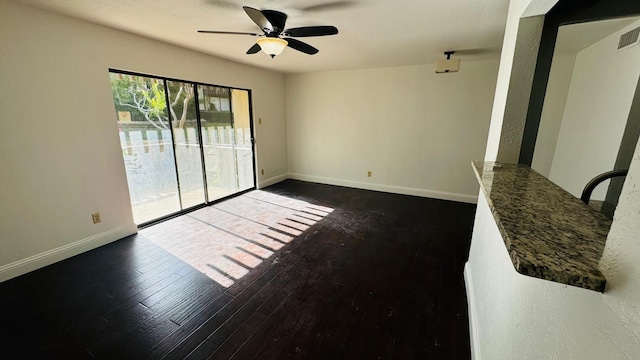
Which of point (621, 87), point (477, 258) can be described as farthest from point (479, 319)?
point (621, 87)

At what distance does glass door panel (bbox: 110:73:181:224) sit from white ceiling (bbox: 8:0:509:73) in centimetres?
63

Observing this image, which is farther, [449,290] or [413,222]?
[413,222]

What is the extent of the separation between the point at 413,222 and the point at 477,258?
1583 millimetres

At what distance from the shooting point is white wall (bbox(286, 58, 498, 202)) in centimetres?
411

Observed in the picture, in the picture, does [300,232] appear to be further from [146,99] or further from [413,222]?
[146,99]

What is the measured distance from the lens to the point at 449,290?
7.16ft

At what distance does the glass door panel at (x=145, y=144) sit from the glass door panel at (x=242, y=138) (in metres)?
1.26

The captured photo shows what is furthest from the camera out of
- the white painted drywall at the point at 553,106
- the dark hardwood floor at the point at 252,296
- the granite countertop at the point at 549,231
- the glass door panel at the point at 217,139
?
the glass door panel at the point at 217,139

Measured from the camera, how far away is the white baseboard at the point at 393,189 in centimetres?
439

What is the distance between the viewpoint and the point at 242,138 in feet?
15.5

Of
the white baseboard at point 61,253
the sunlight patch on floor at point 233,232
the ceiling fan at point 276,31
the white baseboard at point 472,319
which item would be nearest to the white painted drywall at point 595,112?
the white baseboard at point 472,319

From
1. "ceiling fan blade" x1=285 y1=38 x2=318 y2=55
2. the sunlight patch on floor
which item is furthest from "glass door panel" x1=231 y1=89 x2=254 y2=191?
"ceiling fan blade" x1=285 y1=38 x2=318 y2=55

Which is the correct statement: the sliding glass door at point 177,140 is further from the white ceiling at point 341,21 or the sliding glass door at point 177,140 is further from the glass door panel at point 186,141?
the white ceiling at point 341,21

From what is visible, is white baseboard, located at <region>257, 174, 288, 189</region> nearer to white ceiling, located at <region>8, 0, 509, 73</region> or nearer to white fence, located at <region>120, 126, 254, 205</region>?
white fence, located at <region>120, 126, 254, 205</region>
